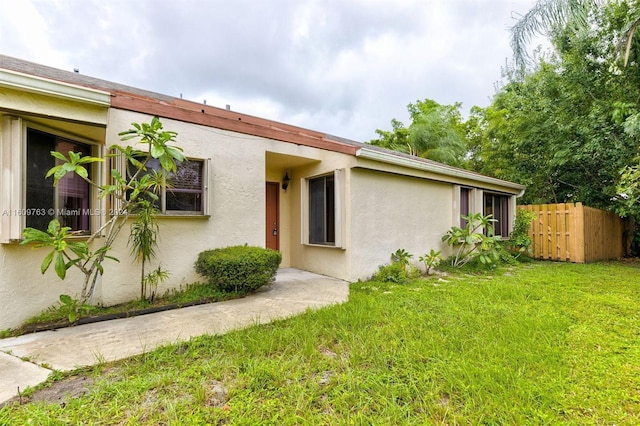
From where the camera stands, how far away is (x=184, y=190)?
17.1ft

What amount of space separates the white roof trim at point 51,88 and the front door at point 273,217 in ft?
14.5

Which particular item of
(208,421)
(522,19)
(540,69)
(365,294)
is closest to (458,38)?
(522,19)

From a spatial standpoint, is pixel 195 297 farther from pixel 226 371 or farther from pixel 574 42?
pixel 574 42

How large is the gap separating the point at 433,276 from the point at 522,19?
23.0 feet

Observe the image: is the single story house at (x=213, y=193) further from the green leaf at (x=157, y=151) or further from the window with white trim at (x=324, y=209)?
the green leaf at (x=157, y=151)

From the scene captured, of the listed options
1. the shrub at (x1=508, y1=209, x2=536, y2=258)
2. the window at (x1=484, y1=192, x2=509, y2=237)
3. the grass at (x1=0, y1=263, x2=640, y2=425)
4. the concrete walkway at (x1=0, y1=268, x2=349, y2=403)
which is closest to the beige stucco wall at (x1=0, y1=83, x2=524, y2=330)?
the concrete walkway at (x1=0, y1=268, x2=349, y2=403)

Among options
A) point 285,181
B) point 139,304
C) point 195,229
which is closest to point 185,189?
point 195,229

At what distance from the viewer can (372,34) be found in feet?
34.1

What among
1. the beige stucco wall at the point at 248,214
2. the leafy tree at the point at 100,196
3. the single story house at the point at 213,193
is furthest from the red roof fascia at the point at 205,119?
the leafy tree at the point at 100,196

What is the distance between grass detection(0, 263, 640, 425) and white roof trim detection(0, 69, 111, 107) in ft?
10.7

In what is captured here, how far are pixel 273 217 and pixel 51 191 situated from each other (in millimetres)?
4689

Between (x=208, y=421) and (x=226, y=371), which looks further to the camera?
(x=226, y=371)

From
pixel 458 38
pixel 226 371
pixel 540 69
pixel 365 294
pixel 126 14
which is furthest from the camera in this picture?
pixel 540 69

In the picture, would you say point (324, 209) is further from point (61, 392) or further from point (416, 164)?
point (61, 392)
